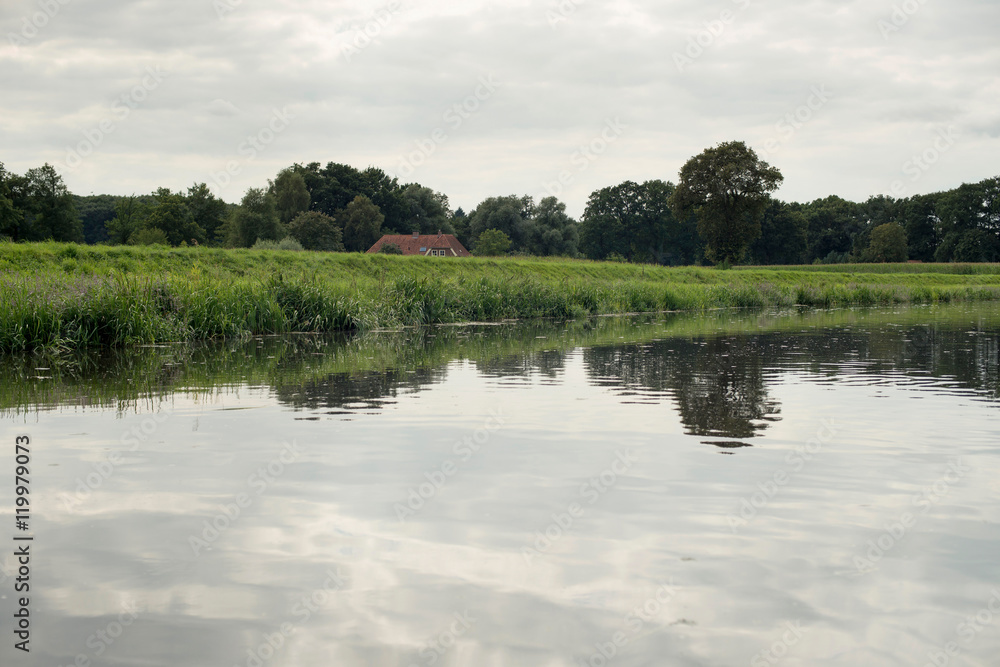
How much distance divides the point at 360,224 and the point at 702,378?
93.4 meters

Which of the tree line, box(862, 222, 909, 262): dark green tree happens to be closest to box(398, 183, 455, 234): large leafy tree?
the tree line

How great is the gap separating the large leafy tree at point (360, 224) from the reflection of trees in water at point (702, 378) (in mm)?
87085

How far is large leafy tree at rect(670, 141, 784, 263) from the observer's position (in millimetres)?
72375

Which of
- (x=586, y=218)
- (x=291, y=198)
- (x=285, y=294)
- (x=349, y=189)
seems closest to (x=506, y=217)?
(x=586, y=218)

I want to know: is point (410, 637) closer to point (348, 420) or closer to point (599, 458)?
point (599, 458)

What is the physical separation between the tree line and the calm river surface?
221 ft

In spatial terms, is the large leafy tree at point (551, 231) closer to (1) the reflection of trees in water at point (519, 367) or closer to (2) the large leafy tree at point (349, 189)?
(2) the large leafy tree at point (349, 189)

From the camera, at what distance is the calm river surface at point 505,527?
3170 mm

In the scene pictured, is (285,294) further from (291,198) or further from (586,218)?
(586,218)

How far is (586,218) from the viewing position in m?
115

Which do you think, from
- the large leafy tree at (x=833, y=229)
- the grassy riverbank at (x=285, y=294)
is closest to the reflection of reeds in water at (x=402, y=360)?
the grassy riverbank at (x=285, y=294)

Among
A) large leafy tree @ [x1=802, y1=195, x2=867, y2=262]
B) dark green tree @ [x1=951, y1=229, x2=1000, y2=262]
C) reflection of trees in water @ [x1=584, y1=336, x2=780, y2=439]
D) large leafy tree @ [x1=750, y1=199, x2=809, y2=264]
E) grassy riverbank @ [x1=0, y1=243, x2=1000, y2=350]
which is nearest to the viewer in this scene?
reflection of trees in water @ [x1=584, y1=336, x2=780, y2=439]

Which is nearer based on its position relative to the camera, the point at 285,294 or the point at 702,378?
the point at 702,378

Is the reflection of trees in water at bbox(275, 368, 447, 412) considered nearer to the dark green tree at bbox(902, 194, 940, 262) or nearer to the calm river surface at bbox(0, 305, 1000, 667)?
the calm river surface at bbox(0, 305, 1000, 667)
